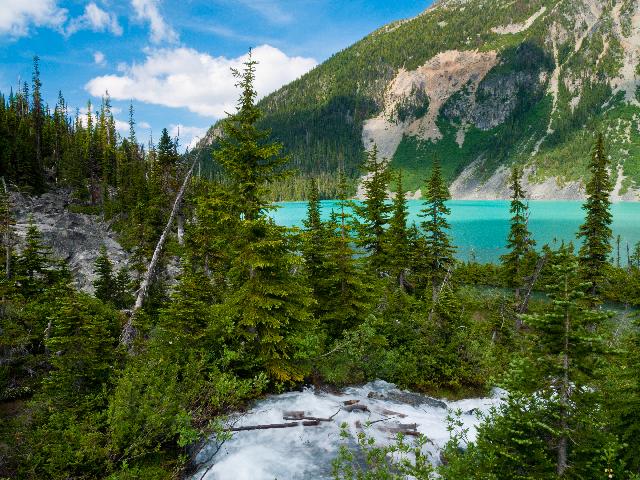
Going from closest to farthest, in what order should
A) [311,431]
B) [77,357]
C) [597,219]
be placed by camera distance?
[77,357] < [311,431] < [597,219]

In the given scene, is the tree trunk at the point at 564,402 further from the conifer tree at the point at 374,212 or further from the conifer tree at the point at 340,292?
the conifer tree at the point at 374,212

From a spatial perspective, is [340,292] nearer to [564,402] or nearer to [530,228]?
[564,402]

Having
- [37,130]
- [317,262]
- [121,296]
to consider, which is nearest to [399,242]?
[317,262]

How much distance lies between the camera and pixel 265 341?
12891 millimetres

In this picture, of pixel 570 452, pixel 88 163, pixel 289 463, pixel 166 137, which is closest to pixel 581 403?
pixel 570 452

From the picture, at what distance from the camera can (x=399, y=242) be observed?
2916cm

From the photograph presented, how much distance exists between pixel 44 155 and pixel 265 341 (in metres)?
84.8

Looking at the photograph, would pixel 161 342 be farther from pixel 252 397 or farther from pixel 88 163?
pixel 88 163

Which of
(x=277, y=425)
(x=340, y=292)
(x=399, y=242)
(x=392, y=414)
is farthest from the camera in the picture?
(x=399, y=242)

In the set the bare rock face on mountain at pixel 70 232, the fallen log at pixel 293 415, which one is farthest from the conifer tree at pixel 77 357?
the bare rock face on mountain at pixel 70 232

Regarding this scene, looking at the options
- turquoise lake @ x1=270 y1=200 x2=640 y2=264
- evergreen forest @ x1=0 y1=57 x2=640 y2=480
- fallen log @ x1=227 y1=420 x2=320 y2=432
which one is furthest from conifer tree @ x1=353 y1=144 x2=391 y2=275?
turquoise lake @ x1=270 y1=200 x2=640 y2=264

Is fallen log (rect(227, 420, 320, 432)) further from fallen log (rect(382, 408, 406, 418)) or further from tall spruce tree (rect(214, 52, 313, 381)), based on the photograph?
fallen log (rect(382, 408, 406, 418))

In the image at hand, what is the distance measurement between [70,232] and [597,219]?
5395 centimetres

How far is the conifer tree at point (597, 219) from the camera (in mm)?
29125
